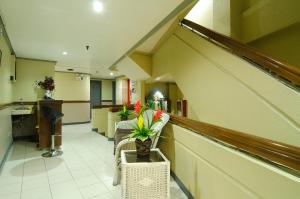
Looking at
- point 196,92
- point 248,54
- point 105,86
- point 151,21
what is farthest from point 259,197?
point 105,86

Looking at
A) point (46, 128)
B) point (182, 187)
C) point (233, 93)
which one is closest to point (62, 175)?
point (182, 187)

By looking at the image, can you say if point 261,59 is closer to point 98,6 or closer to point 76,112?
point 98,6

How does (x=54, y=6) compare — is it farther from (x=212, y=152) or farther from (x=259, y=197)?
(x=259, y=197)

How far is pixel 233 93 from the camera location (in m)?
2.02

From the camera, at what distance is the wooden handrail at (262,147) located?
91 centimetres

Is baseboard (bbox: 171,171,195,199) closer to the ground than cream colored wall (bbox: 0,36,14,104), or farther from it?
closer to the ground

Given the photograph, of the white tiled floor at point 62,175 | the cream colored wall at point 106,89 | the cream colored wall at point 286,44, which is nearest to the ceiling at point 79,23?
the cream colored wall at point 286,44

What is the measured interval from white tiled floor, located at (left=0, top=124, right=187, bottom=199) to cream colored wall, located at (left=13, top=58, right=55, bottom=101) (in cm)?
196

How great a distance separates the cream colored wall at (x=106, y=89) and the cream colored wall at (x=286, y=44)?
9.13 metres

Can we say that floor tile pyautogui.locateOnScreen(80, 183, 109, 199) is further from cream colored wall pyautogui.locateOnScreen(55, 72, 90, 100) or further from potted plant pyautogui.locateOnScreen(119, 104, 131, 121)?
cream colored wall pyautogui.locateOnScreen(55, 72, 90, 100)

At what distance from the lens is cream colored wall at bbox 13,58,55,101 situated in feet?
18.5

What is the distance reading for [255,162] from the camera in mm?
1143

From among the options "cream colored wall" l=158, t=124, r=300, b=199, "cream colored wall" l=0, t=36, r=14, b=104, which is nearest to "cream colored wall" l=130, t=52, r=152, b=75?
"cream colored wall" l=0, t=36, r=14, b=104

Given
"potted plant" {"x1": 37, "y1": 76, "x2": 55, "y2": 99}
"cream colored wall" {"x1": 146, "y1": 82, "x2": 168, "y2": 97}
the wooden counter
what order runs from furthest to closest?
"cream colored wall" {"x1": 146, "y1": 82, "x2": 168, "y2": 97}
"potted plant" {"x1": 37, "y1": 76, "x2": 55, "y2": 99}
the wooden counter
